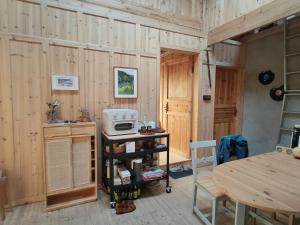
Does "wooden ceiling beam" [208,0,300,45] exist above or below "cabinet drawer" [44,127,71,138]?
above

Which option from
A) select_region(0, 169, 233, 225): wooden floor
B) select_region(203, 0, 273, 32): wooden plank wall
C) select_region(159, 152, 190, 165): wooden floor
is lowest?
select_region(0, 169, 233, 225): wooden floor

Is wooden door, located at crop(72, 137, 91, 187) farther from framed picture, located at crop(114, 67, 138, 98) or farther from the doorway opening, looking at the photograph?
the doorway opening

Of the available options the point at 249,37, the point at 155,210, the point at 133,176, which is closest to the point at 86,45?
the point at 133,176

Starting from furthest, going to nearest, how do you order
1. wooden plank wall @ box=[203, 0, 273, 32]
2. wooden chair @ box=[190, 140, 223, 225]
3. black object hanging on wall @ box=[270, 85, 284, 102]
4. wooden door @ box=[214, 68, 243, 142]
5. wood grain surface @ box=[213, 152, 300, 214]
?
wooden door @ box=[214, 68, 243, 142] → black object hanging on wall @ box=[270, 85, 284, 102] → wooden plank wall @ box=[203, 0, 273, 32] → wooden chair @ box=[190, 140, 223, 225] → wood grain surface @ box=[213, 152, 300, 214]

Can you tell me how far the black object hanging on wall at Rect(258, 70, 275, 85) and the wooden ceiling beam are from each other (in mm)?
1419

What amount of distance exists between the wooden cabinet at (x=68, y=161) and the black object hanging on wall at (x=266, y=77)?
3647 mm

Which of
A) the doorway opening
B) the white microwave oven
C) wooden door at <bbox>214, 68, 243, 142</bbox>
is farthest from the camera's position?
wooden door at <bbox>214, 68, 243, 142</bbox>

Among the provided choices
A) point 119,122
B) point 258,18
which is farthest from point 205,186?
point 258,18

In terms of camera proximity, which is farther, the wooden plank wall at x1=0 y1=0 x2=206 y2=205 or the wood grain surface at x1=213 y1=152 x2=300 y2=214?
the wooden plank wall at x1=0 y1=0 x2=206 y2=205

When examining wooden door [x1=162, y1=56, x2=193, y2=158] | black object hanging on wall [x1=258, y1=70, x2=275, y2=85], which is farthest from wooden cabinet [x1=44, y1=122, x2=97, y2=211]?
black object hanging on wall [x1=258, y1=70, x2=275, y2=85]

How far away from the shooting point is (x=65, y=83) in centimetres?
257

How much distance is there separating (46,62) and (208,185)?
252 centimetres

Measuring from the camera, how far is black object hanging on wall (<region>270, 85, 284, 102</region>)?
146 inches

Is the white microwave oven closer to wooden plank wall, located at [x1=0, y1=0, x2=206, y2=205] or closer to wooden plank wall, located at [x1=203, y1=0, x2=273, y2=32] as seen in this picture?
wooden plank wall, located at [x1=0, y1=0, x2=206, y2=205]
